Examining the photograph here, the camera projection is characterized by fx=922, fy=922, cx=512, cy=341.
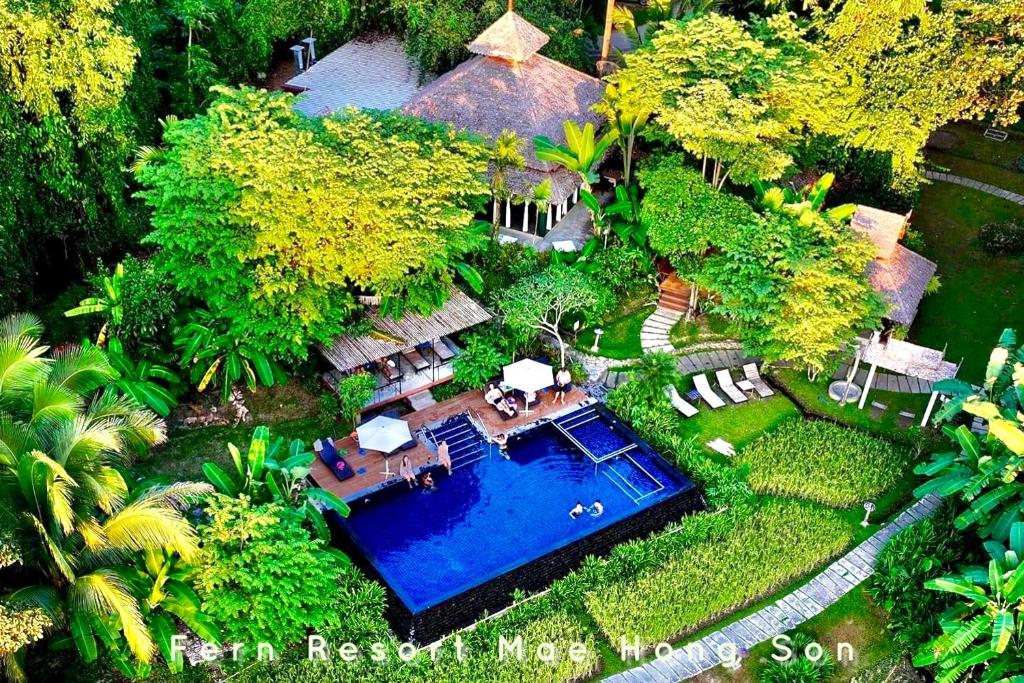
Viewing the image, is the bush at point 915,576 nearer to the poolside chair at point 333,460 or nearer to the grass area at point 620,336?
the grass area at point 620,336

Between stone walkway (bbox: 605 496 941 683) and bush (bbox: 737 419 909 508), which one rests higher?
bush (bbox: 737 419 909 508)

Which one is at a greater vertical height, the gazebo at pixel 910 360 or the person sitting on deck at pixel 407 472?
the gazebo at pixel 910 360

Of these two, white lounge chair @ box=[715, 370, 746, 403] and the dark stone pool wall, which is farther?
white lounge chair @ box=[715, 370, 746, 403]

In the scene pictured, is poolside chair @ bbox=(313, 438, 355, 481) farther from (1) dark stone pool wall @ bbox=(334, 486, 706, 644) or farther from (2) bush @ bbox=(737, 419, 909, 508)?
(2) bush @ bbox=(737, 419, 909, 508)

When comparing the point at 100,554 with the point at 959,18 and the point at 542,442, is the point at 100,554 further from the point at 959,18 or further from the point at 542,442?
the point at 959,18

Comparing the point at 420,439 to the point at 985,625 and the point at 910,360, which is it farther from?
the point at 985,625

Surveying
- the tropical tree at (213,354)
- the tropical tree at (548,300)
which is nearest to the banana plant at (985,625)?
the tropical tree at (548,300)

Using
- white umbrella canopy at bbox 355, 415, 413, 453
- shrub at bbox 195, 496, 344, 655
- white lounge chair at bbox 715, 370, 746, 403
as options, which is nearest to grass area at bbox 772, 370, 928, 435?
white lounge chair at bbox 715, 370, 746, 403
